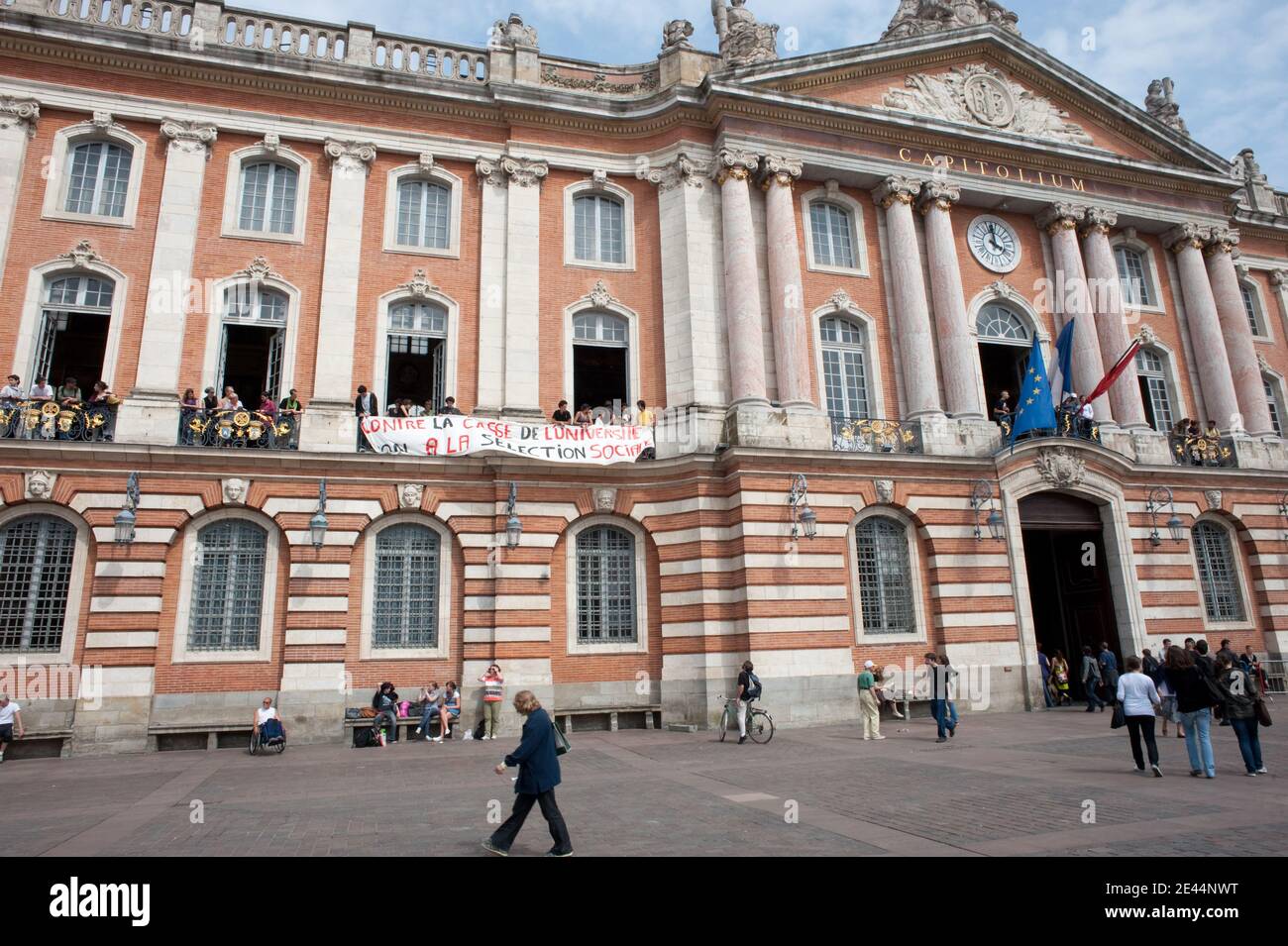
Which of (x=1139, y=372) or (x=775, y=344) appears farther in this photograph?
(x=1139, y=372)

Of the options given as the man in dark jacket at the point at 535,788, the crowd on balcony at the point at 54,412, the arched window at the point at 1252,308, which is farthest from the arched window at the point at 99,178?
the arched window at the point at 1252,308

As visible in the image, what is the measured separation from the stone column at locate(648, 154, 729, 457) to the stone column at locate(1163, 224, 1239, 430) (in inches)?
668

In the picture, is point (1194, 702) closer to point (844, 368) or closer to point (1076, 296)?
point (844, 368)

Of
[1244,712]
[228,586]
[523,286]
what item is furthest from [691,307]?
[1244,712]

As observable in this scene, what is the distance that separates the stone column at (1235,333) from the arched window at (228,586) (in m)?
29.2

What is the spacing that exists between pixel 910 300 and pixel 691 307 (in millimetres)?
6664

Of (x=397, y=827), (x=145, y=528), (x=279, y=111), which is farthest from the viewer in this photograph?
(x=279, y=111)

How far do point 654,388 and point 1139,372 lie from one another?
16.8 metres

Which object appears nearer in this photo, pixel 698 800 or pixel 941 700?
pixel 698 800

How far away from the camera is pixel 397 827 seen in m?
9.55

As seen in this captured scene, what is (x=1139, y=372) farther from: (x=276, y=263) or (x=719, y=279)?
(x=276, y=263)

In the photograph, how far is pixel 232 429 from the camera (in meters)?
19.8
